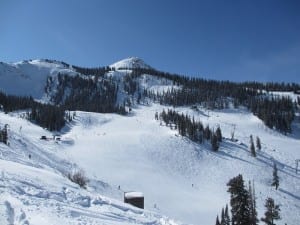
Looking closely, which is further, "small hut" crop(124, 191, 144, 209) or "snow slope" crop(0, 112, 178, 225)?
"small hut" crop(124, 191, 144, 209)

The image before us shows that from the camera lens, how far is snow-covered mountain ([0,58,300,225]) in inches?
759

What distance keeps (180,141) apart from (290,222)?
1936 inches

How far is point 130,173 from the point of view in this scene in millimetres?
79625

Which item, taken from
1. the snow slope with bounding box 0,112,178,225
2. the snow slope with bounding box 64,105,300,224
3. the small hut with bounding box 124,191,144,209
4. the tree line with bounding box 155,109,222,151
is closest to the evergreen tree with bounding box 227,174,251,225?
the small hut with bounding box 124,191,144,209

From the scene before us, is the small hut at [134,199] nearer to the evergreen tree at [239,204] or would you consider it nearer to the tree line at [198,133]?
the evergreen tree at [239,204]

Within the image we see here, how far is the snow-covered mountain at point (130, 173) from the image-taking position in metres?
19.3

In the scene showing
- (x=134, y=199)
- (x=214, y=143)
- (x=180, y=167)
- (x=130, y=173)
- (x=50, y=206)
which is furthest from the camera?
(x=214, y=143)

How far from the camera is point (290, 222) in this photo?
70.8m

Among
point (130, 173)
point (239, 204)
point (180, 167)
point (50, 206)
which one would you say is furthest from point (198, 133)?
point (50, 206)

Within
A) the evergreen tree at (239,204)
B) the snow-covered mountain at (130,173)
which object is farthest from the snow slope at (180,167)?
the evergreen tree at (239,204)

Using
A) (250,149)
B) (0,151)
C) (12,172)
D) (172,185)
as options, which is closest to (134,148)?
(172,185)

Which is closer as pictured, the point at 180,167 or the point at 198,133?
the point at 180,167

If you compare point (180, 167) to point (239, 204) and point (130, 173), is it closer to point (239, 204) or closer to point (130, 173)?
→ point (130, 173)

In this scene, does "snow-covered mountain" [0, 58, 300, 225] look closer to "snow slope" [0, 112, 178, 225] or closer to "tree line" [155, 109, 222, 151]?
"snow slope" [0, 112, 178, 225]
